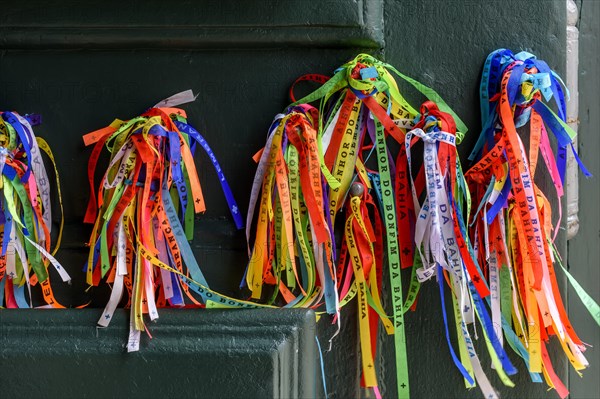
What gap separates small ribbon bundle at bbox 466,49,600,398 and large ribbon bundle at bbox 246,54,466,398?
8 centimetres

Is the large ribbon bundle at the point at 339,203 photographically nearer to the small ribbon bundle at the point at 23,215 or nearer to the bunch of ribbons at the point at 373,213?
the bunch of ribbons at the point at 373,213

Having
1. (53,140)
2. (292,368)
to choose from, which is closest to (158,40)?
(53,140)

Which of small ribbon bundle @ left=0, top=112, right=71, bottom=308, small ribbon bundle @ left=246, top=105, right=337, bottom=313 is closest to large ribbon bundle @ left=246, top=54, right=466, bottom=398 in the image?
small ribbon bundle @ left=246, top=105, right=337, bottom=313

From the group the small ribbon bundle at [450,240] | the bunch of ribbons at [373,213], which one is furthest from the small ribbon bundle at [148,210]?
the small ribbon bundle at [450,240]

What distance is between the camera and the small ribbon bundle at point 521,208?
114 centimetres

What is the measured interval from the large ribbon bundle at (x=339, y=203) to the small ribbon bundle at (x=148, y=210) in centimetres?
8

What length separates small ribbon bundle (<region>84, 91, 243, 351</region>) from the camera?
114 cm

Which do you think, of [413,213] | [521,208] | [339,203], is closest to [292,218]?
[339,203]

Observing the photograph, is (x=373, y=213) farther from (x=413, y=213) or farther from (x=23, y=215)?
(x=23, y=215)

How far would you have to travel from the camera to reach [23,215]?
119 cm

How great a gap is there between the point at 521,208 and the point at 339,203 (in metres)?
0.27

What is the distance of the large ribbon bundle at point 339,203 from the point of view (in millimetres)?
1152

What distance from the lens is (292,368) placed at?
1.11m

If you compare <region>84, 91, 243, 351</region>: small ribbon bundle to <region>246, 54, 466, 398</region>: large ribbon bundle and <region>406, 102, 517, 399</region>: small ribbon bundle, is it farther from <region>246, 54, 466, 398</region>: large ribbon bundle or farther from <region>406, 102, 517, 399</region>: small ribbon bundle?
<region>406, 102, 517, 399</region>: small ribbon bundle
